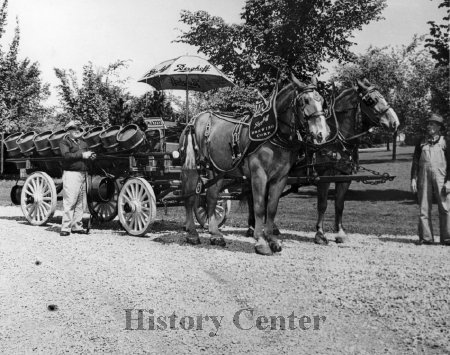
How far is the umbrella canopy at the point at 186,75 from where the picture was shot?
429 inches

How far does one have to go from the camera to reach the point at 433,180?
9.46 metres

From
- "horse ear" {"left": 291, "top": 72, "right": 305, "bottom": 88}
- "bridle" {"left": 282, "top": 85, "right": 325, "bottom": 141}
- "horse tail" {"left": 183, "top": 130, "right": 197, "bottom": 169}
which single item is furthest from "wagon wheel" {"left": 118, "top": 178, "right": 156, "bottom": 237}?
"horse ear" {"left": 291, "top": 72, "right": 305, "bottom": 88}

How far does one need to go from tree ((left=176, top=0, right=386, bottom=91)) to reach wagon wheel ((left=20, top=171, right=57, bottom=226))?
11.7 meters

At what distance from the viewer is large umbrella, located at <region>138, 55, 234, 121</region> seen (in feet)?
35.8

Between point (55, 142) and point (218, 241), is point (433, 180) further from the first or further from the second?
point (55, 142)

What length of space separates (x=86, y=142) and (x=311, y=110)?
538 centimetres

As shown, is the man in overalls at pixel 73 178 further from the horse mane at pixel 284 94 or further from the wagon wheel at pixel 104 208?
the horse mane at pixel 284 94

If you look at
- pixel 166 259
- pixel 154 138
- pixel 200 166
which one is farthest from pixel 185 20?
pixel 166 259

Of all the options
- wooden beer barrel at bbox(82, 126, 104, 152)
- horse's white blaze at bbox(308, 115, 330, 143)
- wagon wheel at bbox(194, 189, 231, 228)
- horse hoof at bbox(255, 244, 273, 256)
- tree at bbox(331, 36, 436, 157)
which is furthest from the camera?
tree at bbox(331, 36, 436, 157)

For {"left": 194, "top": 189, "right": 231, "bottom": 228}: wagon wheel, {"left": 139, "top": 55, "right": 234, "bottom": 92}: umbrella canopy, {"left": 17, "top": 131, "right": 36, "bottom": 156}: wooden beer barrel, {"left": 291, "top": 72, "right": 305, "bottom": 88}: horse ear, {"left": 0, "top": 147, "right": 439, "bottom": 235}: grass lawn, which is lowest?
{"left": 0, "top": 147, "right": 439, "bottom": 235}: grass lawn

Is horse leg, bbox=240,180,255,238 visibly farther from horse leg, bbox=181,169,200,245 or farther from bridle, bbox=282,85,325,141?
bridle, bbox=282,85,325,141

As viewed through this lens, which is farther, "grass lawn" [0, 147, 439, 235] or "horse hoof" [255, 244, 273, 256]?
"grass lawn" [0, 147, 439, 235]

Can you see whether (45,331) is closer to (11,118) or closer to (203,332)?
(203,332)

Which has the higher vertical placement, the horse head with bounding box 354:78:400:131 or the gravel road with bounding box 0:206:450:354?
the horse head with bounding box 354:78:400:131
